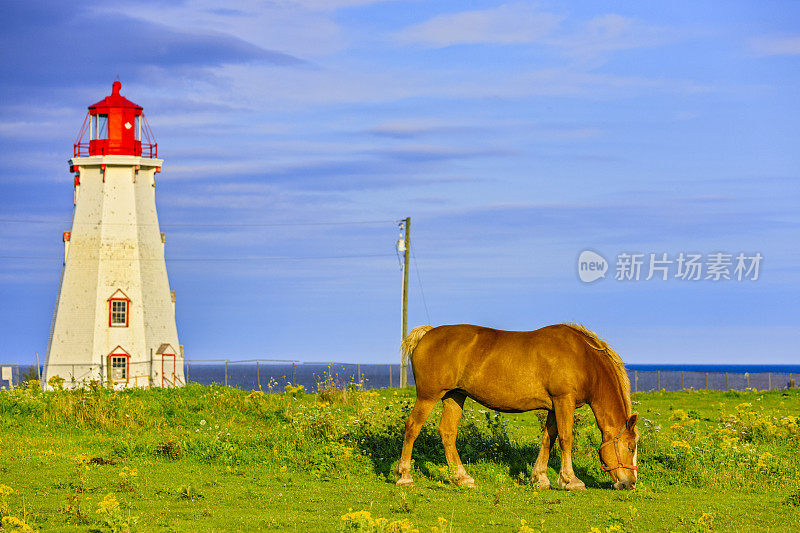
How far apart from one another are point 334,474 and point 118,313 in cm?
3012

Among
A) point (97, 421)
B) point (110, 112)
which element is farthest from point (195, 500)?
point (110, 112)

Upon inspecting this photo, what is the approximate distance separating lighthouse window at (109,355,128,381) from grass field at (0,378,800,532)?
1998 cm

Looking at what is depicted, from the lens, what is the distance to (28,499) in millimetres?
12203

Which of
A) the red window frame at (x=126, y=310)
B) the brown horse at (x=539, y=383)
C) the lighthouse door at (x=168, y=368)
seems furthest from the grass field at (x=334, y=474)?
the lighthouse door at (x=168, y=368)

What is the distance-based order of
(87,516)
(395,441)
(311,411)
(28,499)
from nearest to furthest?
(87,516)
(28,499)
(395,441)
(311,411)

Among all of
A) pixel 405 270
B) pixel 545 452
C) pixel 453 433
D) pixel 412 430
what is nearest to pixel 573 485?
pixel 545 452

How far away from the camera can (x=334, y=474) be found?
567 inches

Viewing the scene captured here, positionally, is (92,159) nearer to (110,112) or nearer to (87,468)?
(110,112)

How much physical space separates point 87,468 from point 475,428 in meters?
6.90

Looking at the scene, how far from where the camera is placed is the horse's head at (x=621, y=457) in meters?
12.9

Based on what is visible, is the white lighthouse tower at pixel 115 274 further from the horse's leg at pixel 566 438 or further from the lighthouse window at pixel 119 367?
the horse's leg at pixel 566 438

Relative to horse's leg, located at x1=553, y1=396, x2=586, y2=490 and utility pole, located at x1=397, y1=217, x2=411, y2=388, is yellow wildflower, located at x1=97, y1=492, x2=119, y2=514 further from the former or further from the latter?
utility pole, located at x1=397, y1=217, x2=411, y2=388

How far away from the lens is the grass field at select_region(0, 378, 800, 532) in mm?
10969

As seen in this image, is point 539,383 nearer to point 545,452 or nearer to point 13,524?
point 545,452
